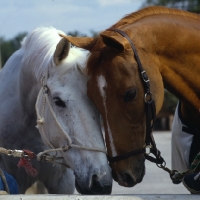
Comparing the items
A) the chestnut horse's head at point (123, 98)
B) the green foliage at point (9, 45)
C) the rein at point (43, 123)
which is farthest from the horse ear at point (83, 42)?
the green foliage at point (9, 45)

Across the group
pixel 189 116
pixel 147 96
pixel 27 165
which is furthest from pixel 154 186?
pixel 147 96

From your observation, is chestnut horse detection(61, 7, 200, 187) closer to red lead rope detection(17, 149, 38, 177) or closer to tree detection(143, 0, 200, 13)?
red lead rope detection(17, 149, 38, 177)

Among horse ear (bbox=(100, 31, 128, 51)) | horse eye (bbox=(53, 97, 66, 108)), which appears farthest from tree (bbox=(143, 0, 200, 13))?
horse ear (bbox=(100, 31, 128, 51))

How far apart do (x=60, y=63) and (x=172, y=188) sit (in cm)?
382

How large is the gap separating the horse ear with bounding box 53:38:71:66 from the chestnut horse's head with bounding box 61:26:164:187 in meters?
0.29

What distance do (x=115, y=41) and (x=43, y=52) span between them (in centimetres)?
66

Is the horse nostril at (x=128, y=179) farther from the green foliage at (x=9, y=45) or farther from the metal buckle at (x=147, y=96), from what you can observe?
the green foliage at (x=9, y=45)

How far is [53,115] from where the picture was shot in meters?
2.56

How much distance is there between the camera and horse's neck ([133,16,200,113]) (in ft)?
7.78

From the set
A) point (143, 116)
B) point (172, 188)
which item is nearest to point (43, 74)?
point (143, 116)

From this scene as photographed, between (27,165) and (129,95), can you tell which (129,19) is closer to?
(129,95)

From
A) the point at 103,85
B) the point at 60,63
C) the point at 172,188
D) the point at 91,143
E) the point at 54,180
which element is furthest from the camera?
the point at 172,188

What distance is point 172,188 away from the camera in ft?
19.8

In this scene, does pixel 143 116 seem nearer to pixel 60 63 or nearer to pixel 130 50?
pixel 130 50
